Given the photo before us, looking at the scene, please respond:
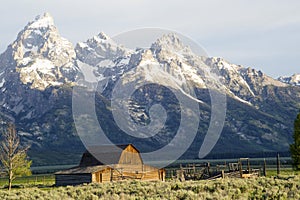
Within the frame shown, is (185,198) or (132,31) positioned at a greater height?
(132,31)

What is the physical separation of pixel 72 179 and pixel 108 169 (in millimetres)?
6773

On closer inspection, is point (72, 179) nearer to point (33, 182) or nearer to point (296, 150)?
point (33, 182)

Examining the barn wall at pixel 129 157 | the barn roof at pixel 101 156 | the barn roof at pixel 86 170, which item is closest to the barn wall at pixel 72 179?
the barn roof at pixel 86 170

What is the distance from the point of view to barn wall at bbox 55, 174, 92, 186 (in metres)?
79.3

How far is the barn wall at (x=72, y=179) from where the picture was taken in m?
79.3

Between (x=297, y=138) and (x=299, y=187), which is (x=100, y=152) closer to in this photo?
(x=297, y=138)

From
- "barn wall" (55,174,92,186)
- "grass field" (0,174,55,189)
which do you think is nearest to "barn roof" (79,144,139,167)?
"barn wall" (55,174,92,186)

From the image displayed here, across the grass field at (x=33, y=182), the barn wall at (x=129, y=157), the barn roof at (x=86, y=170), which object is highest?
the barn wall at (x=129, y=157)

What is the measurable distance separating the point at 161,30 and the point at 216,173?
22.4 m

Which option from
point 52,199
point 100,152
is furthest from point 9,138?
point 52,199

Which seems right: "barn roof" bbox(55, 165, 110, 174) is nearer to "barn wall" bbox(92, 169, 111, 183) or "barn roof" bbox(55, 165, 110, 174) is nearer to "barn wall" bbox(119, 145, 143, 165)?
"barn wall" bbox(92, 169, 111, 183)

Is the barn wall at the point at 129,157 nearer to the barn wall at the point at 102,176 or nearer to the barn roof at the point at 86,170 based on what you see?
the barn roof at the point at 86,170

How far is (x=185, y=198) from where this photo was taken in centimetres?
3072

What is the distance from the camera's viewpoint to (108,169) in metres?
80.9
